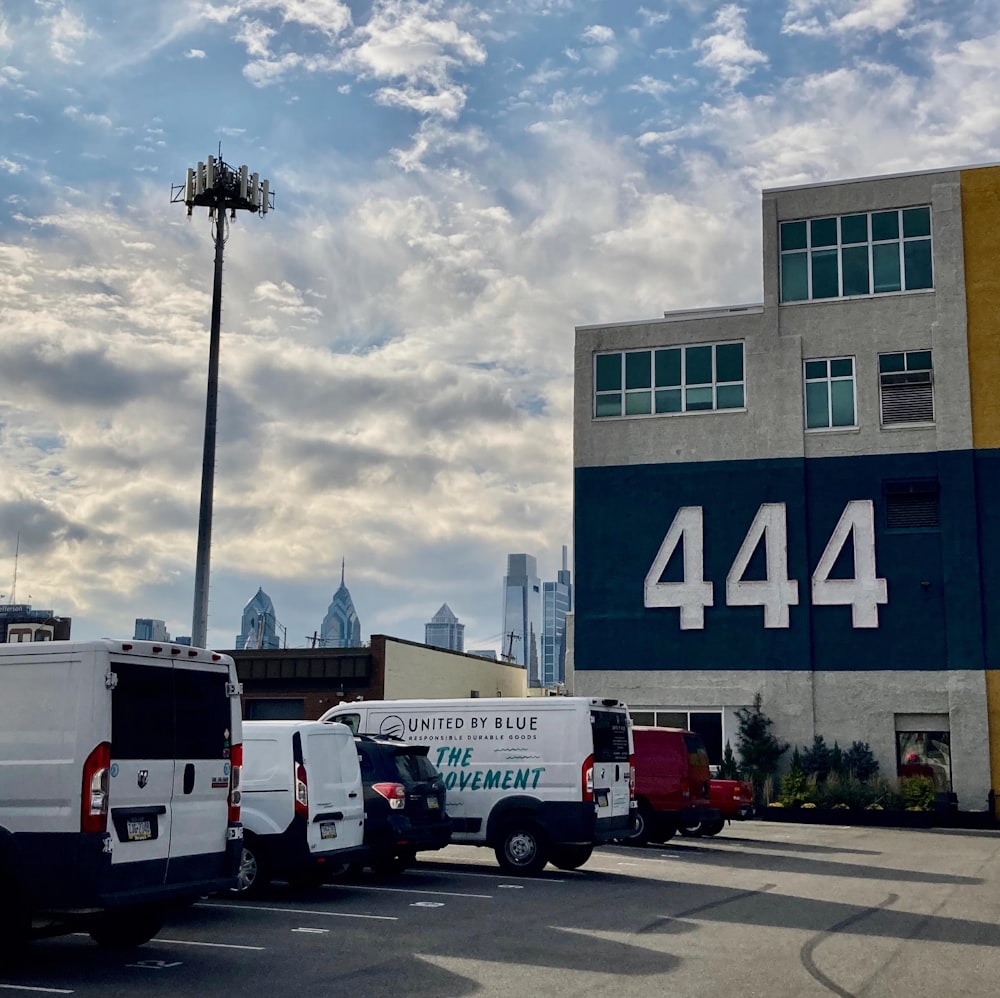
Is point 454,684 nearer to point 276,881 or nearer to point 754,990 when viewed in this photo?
point 276,881

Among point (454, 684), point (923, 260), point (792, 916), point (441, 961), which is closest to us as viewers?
point (441, 961)

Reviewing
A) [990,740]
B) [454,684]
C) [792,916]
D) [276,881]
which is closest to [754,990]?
[792,916]

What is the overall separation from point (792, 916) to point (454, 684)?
1395 inches

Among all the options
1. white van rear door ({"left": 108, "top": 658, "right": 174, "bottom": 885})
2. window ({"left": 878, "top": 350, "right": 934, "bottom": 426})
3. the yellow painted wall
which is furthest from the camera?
window ({"left": 878, "top": 350, "right": 934, "bottom": 426})

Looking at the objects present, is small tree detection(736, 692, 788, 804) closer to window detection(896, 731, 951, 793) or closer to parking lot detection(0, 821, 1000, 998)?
window detection(896, 731, 951, 793)

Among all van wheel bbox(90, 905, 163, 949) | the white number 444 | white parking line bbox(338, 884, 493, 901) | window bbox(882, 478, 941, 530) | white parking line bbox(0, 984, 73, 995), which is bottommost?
white parking line bbox(338, 884, 493, 901)

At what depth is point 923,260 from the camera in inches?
1451

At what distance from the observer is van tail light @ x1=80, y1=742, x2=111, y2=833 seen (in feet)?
31.0

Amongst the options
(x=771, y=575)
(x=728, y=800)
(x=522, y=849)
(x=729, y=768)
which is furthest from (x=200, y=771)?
(x=771, y=575)

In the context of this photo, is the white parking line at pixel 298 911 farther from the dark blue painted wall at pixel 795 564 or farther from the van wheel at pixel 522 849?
the dark blue painted wall at pixel 795 564

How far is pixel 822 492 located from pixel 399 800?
2373 centimetres

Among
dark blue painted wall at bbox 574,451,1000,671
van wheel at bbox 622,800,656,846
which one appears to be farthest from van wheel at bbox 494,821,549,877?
dark blue painted wall at bbox 574,451,1000,671

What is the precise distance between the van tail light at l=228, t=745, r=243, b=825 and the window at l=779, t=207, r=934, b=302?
3029 cm

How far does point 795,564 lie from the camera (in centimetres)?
3644
